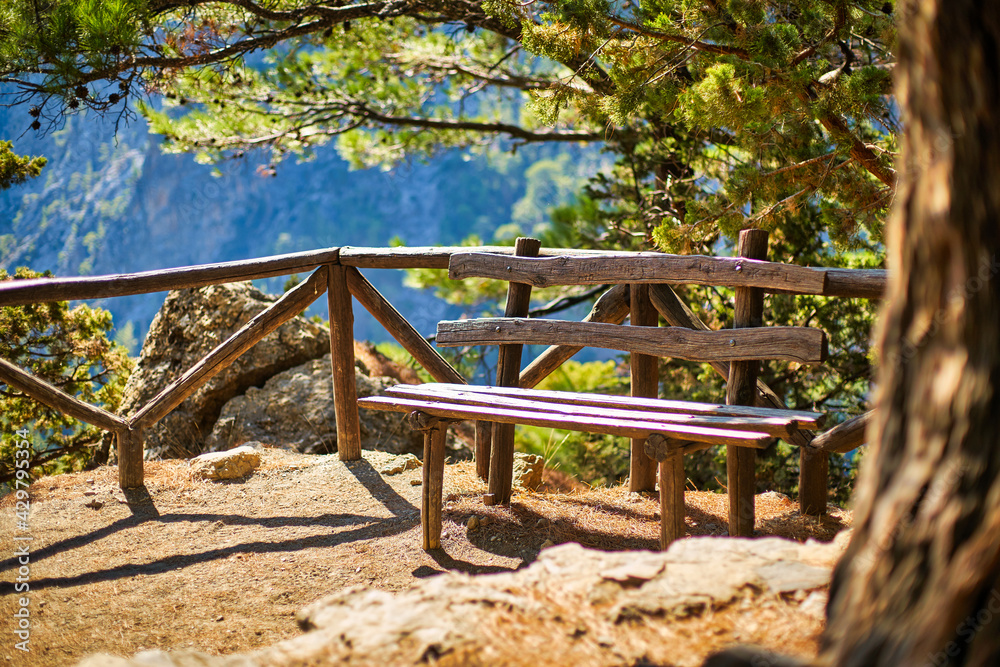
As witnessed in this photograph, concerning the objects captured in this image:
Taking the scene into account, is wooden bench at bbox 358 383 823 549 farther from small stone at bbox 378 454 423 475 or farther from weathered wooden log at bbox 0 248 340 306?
weathered wooden log at bbox 0 248 340 306

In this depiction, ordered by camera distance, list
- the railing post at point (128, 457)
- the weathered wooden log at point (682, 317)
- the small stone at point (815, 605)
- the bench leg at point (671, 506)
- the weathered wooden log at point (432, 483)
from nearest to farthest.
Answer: the small stone at point (815, 605)
the bench leg at point (671, 506)
the weathered wooden log at point (432, 483)
the weathered wooden log at point (682, 317)
the railing post at point (128, 457)

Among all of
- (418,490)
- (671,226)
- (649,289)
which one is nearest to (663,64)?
(671,226)

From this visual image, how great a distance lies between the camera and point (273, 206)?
184 feet

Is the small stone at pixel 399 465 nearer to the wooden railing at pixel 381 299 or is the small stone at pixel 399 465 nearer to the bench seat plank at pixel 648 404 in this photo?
the wooden railing at pixel 381 299

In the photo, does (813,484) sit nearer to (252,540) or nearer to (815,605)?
(815,605)

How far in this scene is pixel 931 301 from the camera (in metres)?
1.26

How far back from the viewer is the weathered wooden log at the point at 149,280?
153 inches

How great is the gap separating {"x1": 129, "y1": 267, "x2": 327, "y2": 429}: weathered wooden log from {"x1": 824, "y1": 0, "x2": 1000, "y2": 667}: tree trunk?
372cm

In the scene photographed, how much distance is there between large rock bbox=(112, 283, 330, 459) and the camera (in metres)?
5.93

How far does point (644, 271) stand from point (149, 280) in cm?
284

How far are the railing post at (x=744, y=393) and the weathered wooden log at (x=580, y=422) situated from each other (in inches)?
24.3

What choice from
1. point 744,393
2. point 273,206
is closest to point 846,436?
point 744,393

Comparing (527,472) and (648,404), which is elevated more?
(648,404)

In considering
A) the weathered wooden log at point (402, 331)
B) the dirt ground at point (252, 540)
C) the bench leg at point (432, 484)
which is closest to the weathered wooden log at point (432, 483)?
the bench leg at point (432, 484)
